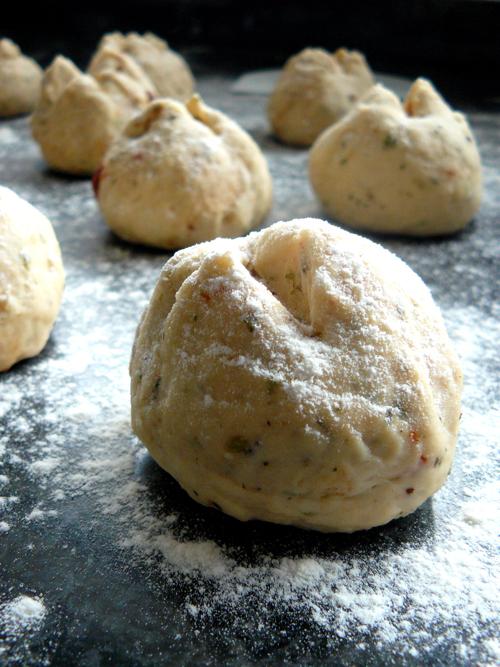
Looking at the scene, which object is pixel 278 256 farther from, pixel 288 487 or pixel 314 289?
→ pixel 288 487

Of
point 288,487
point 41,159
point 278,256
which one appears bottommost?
point 41,159

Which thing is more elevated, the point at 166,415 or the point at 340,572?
the point at 166,415

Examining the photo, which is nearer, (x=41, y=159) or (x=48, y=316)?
(x=48, y=316)

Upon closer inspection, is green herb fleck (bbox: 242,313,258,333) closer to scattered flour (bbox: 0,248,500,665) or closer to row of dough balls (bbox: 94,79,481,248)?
scattered flour (bbox: 0,248,500,665)

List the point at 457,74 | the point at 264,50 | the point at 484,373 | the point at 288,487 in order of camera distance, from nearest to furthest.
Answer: the point at 288,487
the point at 484,373
the point at 457,74
the point at 264,50

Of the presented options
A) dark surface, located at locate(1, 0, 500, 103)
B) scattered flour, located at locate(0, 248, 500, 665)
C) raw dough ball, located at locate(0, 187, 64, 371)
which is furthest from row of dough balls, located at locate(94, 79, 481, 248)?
dark surface, located at locate(1, 0, 500, 103)

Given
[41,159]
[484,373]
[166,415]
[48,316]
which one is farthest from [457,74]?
[166,415]

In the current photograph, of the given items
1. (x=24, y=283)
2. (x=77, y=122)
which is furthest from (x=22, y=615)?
(x=77, y=122)

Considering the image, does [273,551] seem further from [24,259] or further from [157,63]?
[157,63]
